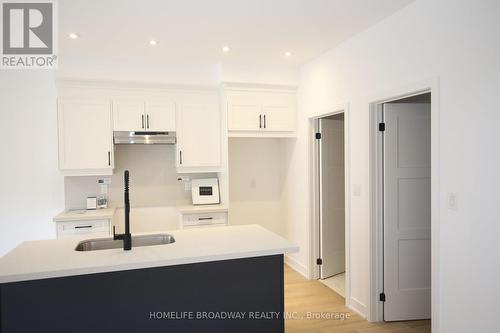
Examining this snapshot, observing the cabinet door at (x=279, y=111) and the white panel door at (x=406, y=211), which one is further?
the cabinet door at (x=279, y=111)

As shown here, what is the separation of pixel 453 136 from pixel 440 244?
30.4 inches

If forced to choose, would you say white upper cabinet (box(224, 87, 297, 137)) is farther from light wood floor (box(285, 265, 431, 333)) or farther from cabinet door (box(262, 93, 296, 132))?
light wood floor (box(285, 265, 431, 333))

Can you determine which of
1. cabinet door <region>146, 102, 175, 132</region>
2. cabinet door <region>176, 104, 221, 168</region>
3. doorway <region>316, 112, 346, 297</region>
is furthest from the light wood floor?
cabinet door <region>146, 102, 175, 132</region>

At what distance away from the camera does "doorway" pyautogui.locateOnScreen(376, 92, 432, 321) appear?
3258 millimetres

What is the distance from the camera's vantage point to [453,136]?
2.39m

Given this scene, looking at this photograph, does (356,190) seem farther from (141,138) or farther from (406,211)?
(141,138)

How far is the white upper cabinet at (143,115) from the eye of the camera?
4.16 metres

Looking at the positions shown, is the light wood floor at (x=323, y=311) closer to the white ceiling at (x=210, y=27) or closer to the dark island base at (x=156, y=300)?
the dark island base at (x=156, y=300)

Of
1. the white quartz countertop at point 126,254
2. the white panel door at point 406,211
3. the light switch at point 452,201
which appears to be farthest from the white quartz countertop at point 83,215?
the light switch at point 452,201

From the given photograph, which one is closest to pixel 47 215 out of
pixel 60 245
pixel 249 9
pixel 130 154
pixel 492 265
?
pixel 130 154

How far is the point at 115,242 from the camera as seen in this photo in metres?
2.72

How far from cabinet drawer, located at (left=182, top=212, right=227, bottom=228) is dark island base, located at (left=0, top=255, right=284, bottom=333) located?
2039mm

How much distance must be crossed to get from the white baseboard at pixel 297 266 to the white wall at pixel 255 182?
0.44 meters

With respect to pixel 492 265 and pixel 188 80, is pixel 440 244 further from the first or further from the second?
pixel 188 80
